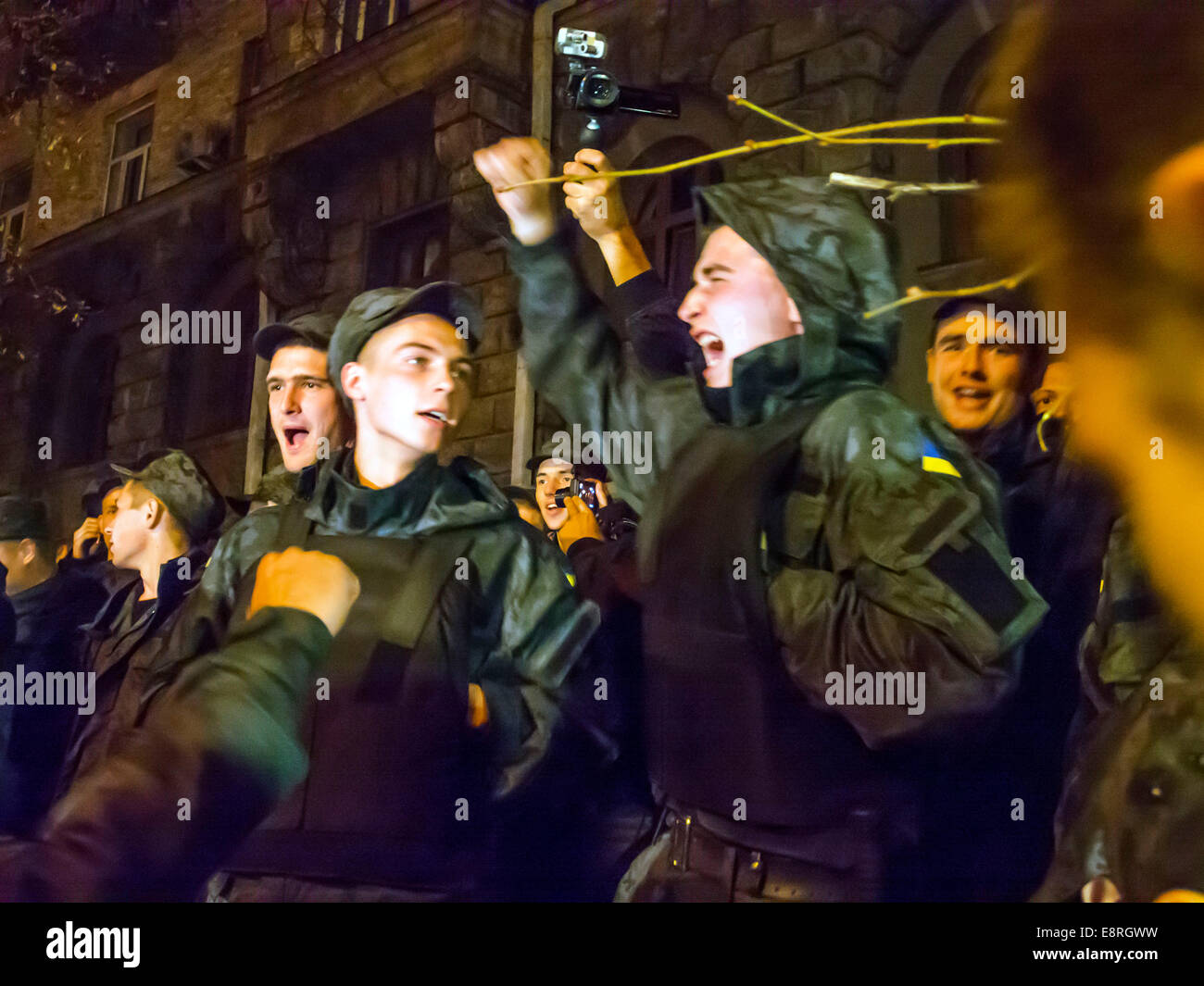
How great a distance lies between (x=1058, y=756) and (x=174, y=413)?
2807 mm

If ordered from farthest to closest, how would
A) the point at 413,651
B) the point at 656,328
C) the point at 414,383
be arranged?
the point at 414,383
the point at 656,328
the point at 413,651

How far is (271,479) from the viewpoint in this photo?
3748 millimetres

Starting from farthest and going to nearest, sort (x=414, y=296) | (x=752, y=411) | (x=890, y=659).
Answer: (x=414, y=296) < (x=752, y=411) < (x=890, y=659)

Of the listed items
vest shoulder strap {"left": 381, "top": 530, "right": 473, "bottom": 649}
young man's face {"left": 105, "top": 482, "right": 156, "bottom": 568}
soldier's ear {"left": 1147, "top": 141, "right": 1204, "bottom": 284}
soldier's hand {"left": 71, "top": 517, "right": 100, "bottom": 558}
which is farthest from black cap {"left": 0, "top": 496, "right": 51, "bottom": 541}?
soldier's ear {"left": 1147, "top": 141, "right": 1204, "bottom": 284}

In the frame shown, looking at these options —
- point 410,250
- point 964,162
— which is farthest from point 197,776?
point 964,162

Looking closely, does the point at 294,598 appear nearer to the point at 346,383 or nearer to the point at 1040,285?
the point at 346,383

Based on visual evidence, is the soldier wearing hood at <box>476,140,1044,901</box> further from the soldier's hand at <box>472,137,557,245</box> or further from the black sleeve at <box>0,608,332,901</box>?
the black sleeve at <box>0,608,332,901</box>

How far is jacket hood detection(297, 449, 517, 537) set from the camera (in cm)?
349

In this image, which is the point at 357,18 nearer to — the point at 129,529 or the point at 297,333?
the point at 297,333

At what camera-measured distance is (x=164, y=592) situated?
3.79m

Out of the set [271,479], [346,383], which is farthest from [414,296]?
[271,479]

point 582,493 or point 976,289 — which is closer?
point 976,289

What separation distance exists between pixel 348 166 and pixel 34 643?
5.91ft

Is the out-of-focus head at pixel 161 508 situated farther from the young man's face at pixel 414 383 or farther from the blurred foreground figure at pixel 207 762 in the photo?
the young man's face at pixel 414 383
